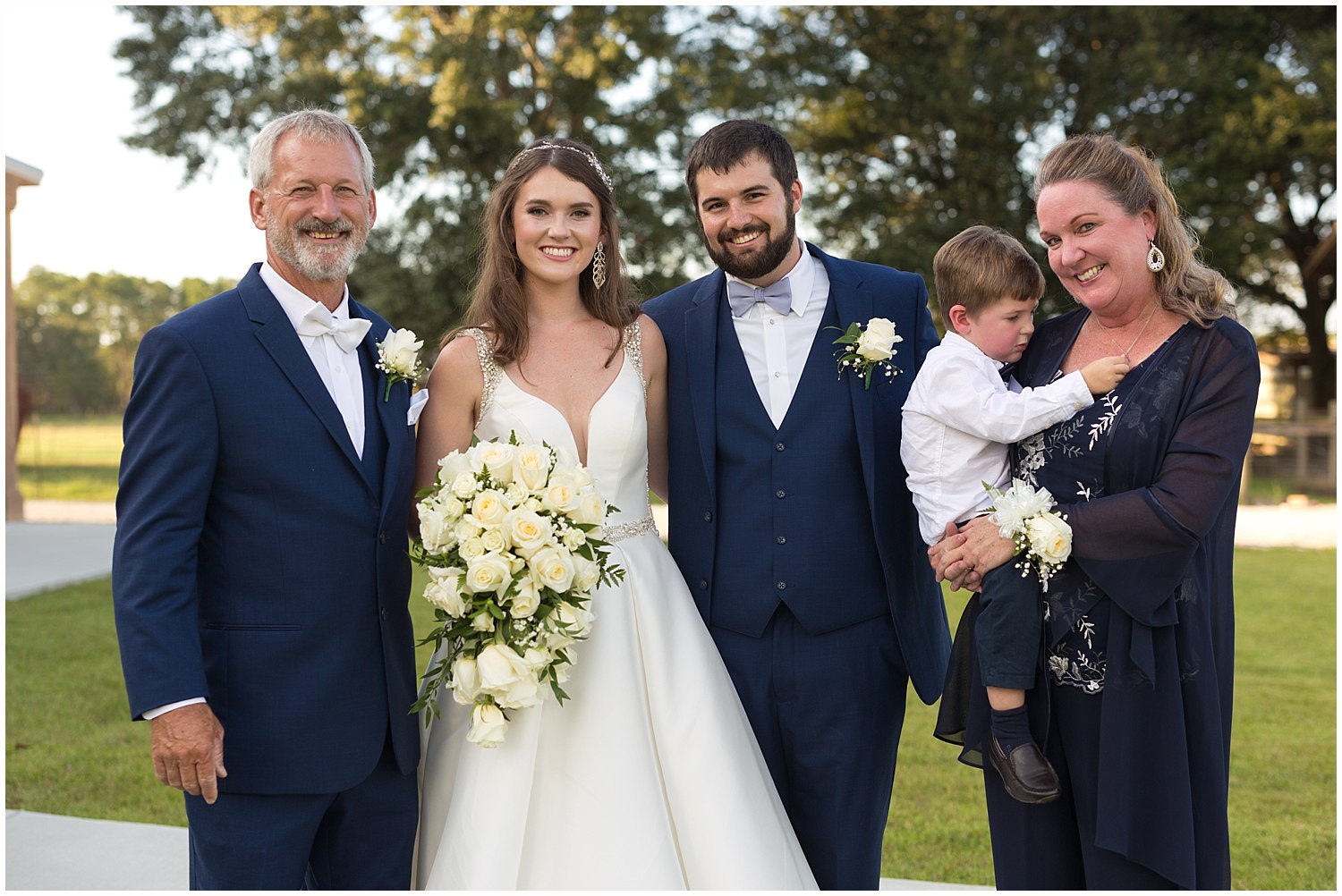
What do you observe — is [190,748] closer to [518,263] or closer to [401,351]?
[401,351]

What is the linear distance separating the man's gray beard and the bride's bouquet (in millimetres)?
624

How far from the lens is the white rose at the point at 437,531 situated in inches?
116

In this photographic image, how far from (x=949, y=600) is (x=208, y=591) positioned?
9.32 meters

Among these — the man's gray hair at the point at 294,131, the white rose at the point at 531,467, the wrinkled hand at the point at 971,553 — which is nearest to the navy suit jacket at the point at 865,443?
the wrinkled hand at the point at 971,553

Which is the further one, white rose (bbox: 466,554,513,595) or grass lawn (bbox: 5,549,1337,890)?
grass lawn (bbox: 5,549,1337,890)

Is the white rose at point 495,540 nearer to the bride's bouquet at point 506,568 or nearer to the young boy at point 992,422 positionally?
the bride's bouquet at point 506,568

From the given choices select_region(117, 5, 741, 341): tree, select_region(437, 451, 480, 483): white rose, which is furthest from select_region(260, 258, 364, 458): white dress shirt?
select_region(117, 5, 741, 341): tree

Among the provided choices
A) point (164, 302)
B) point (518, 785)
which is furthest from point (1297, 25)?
point (164, 302)

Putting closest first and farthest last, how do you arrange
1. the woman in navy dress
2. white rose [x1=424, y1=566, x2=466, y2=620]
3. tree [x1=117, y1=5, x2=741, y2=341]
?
1. the woman in navy dress
2. white rose [x1=424, y1=566, x2=466, y2=620]
3. tree [x1=117, y1=5, x2=741, y2=341]

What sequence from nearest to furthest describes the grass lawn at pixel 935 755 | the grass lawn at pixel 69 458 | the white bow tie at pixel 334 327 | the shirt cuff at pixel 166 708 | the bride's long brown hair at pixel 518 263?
A: the shirt cuff at pixel 166 708 < the white bow tie at pixel 334 327 < the bride's long brown hair at pixel 518 263 < the grass lawn at pixel 935 755 < the grass lawn at pixel 69 458

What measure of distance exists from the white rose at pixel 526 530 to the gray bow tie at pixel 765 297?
3.74 ft

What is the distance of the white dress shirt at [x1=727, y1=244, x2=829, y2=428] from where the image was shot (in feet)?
11.7

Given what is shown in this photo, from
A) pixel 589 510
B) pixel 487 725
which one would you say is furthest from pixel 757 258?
pixel 487 725

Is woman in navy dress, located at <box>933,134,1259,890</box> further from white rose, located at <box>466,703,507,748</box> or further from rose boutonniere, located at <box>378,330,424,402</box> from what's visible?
rose boutonniere, located at <box>378,330,424,402</box>
